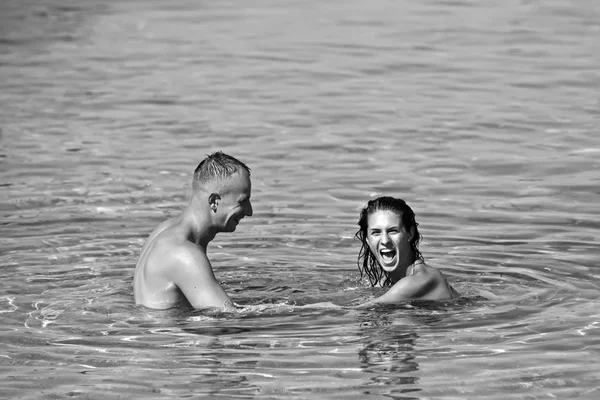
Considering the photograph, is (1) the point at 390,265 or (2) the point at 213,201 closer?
(2) the point at 213,201

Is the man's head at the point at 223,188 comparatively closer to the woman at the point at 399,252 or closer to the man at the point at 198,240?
the man at the point at 198,240

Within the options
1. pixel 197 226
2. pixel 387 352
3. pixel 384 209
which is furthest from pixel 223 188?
pixel 387 352

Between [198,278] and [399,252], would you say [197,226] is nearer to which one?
[198,278]

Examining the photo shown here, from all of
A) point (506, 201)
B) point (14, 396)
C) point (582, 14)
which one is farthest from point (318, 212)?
point (582, 14)

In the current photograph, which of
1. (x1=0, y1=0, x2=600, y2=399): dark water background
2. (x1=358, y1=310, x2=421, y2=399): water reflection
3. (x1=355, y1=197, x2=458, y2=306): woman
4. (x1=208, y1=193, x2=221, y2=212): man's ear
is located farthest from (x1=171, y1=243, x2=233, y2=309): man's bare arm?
(x1=355, y1=197, x2=458, y2=306): woman

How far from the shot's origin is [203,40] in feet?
65.4

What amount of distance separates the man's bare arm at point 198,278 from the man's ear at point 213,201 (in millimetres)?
308

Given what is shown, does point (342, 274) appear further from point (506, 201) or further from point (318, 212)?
point (506, 201)

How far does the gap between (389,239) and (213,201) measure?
126 centimetres

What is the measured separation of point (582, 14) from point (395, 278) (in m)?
13.4

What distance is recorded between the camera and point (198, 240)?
8242 mm

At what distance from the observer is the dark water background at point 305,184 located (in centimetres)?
746

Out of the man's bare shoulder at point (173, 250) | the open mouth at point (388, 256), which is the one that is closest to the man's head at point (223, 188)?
the man's bare shoulder at point (173, 250)

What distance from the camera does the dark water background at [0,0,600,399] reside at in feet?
24.5
